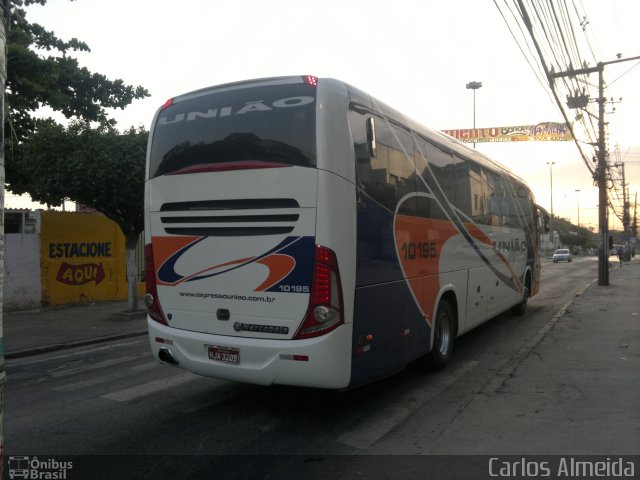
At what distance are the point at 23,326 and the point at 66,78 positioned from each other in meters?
7.82

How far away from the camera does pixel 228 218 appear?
16.3ft

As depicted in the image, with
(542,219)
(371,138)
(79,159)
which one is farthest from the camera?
(542,219)

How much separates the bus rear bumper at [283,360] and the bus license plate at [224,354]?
0.04 ft

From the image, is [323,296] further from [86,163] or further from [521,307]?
[521,307]

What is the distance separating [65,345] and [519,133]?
35391mm

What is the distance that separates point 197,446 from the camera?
4414mm

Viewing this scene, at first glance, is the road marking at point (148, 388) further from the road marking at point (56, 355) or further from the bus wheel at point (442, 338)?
the bus wheel at point (442, 338)

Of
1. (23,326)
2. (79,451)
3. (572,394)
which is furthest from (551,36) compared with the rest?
(23,326)

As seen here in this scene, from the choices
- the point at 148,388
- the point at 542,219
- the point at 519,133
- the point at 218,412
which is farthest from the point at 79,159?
the point at 519,133

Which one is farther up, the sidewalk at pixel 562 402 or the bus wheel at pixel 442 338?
the bus wheel at pixel 442 338

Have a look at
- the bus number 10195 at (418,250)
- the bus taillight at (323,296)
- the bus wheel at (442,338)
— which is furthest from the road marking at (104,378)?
the bus number 10195 at (418,250)

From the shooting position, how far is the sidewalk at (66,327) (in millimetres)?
9047

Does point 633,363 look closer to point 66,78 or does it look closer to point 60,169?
point 60,169

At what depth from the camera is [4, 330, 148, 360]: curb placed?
8.42 m
